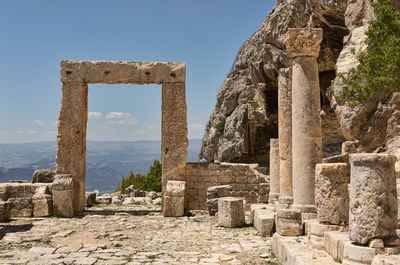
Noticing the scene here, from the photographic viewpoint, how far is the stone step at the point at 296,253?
5129mm

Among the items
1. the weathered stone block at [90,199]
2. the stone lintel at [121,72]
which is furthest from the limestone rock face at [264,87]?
the weathered stone block at [90,199]

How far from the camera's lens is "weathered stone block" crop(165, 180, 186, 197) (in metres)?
12.2

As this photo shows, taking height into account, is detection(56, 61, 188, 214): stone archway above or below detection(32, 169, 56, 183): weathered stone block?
above

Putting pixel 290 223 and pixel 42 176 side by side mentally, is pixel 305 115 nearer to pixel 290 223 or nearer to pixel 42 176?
pixel 290 223

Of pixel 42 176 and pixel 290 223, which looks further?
pixel 42 176

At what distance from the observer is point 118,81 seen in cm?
1309

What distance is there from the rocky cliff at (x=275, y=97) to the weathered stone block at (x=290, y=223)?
4.28 meters

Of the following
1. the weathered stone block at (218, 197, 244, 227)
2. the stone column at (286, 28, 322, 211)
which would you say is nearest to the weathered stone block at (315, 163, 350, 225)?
the stone column at (286, 28, 322, 211)

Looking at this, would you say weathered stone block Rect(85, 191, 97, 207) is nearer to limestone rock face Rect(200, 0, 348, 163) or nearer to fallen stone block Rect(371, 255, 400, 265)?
limestone rock face Rect(200, 0, 348, 163)

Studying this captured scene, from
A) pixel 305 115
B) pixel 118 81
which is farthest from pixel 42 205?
pixel 305 115

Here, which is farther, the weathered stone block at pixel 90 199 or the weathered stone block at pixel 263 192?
the weathered stone block at pixel 90 199

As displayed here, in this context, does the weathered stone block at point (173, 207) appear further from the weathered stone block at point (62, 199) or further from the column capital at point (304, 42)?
the column capital at point (304, 42)

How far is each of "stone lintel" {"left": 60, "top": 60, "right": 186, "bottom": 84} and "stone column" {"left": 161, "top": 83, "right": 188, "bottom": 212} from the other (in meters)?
0.37

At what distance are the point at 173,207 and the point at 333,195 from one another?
22.3 ft
